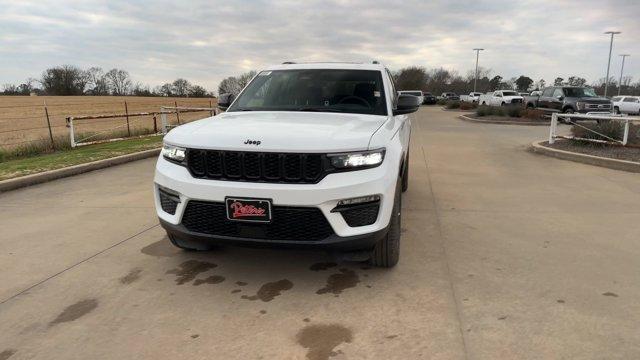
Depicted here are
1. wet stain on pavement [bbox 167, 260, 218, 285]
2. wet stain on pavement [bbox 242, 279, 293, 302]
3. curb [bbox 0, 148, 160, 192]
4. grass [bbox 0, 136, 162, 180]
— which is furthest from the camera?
grass [bbox 0, 136, 162, 180]

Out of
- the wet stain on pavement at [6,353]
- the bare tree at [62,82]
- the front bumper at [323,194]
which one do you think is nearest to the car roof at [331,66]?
the front bumper at [323,194]

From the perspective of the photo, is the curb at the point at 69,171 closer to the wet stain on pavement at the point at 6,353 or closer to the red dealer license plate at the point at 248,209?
the wet stain on pavement at the point at 6,353

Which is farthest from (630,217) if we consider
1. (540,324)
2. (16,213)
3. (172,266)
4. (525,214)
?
(16,213)

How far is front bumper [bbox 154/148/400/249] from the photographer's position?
3.38 meters

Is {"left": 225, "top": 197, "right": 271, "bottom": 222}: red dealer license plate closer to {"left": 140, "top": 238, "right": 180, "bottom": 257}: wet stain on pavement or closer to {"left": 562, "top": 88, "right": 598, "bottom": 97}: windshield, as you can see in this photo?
{"left": 140, "top": 238, "right": 180, "bottom": 257}: wet stain on pavement

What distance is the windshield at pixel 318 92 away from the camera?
4859mm

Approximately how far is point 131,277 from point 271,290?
1.21m

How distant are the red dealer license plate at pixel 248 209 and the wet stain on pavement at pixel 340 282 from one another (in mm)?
773

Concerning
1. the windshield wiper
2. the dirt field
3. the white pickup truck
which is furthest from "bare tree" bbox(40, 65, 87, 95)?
the windshield wiper

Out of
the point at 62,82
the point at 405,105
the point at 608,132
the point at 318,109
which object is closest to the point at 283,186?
the point at 318,109

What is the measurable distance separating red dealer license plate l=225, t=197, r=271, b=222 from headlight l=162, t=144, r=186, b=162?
609 mm

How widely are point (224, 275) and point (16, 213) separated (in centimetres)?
370

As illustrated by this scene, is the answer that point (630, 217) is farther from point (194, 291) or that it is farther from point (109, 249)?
point (109, 249)

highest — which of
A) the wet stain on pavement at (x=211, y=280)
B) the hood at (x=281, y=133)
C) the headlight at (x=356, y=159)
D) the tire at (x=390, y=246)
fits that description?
the hood at (x=281, y=133)
